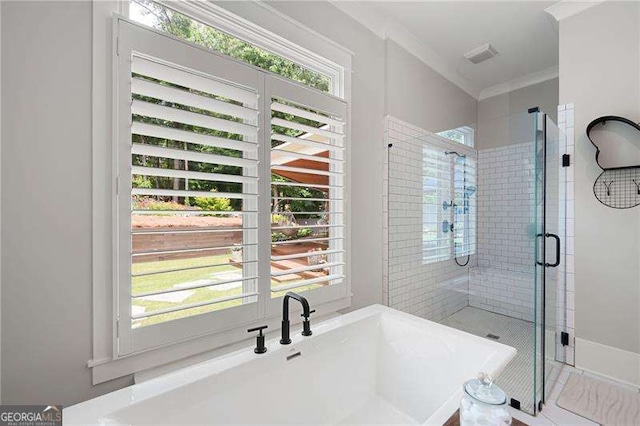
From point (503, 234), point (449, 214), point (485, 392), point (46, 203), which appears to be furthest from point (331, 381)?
point (503, 234)

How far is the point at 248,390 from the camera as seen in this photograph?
1.37 m

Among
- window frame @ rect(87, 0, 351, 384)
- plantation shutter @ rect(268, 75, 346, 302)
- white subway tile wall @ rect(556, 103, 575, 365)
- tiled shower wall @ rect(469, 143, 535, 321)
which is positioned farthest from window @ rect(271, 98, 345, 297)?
white subway tile wall @ rect(556, 103, 575, 365)

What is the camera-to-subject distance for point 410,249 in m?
2.78

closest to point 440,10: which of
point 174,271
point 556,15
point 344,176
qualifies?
point 556,15

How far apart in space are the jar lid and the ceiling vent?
10.6ft

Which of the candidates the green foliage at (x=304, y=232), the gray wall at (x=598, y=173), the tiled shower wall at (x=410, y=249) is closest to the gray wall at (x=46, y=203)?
the green foliage at (x=304, y=232)

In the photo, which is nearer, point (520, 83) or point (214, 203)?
point (214, 203)

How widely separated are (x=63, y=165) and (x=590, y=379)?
352cm

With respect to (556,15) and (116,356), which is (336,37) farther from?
(116,356)

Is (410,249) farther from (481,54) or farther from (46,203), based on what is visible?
(46,203)

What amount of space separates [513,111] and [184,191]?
13.5ft

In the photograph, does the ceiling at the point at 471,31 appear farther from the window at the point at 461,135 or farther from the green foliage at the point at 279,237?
the green foliage at the point at 279,237

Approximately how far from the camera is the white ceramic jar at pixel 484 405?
0.83 meters
